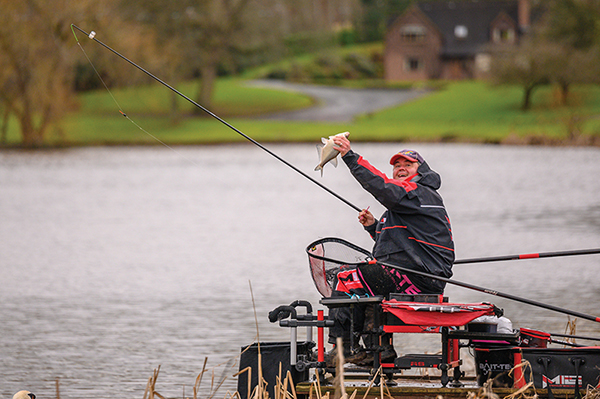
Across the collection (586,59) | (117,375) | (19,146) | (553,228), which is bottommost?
(117,375)

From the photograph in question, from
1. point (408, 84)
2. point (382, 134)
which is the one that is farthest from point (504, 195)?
point (408, 84)

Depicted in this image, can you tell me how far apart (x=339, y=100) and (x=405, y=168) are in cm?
5638

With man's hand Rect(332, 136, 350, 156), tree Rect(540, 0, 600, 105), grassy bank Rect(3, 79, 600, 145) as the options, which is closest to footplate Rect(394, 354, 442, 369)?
man's hand Rect(332, 136, 350, 156)

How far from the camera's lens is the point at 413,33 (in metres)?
76.1

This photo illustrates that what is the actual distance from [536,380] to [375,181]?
136cm

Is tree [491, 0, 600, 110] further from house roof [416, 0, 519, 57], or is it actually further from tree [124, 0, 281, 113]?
tree [124, 0, 281, 113]

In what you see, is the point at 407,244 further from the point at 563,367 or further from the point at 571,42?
the point at 571,42

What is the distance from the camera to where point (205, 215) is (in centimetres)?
1950

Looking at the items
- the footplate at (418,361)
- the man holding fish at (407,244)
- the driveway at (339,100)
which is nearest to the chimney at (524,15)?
the driveway at (339,100)

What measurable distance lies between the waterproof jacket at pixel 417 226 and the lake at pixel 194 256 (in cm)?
153

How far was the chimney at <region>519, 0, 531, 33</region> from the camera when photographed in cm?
7688

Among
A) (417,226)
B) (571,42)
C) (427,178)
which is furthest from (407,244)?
(571,42)

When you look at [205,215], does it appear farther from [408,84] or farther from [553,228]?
[408,84]

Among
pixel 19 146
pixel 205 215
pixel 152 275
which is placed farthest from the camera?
pixel 19 146
